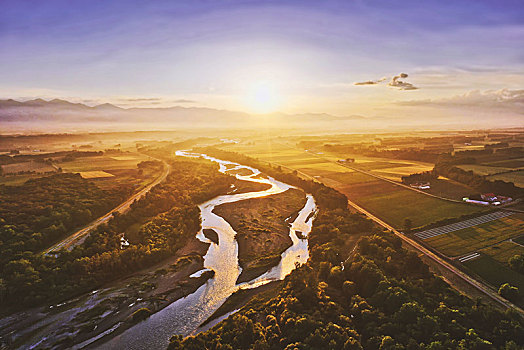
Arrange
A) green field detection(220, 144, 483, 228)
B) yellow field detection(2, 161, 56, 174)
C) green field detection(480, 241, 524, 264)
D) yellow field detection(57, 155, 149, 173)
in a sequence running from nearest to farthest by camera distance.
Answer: green field detection(480, 241, 524, 264), green field detection(220, 144, 483, 228), yellow field detection(2, 161, 56, 174), yellow field detection(57, 155, 149, 173)

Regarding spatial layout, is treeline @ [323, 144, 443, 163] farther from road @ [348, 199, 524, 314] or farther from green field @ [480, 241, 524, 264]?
road @ [348, 199, 524, 314]

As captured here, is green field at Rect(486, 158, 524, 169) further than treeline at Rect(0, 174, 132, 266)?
Yes

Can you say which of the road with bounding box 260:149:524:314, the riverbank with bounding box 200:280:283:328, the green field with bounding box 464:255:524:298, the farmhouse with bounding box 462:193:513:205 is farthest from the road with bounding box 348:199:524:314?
the farmhouse with bounding box 462:193:513:205

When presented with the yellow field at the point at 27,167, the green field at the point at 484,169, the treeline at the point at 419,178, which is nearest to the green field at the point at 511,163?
the green field at the point at 484,169

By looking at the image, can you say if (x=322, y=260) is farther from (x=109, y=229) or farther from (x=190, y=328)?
(x=109, y=229)


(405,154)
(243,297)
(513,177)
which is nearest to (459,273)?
(243,297)

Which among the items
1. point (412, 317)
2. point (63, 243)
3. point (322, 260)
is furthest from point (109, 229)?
point (412, 317)

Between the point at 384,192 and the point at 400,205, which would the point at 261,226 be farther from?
the point at 384,192
